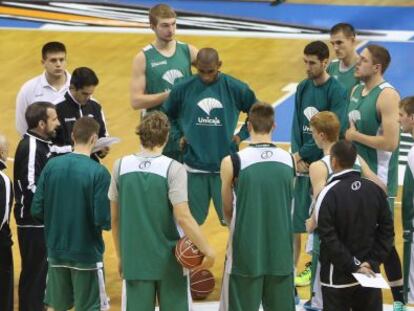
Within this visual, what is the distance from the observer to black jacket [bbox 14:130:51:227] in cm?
832

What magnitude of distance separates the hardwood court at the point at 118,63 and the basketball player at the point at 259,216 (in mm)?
5440

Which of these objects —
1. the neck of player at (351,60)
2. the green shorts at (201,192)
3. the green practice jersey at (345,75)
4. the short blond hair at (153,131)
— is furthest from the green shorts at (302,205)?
the short blond hair at (153,131)

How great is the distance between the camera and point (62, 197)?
7637 mm

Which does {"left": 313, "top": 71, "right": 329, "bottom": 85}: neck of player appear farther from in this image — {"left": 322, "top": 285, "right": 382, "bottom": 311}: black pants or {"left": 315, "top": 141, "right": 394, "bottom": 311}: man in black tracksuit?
{"left": 322, "top": 285, "right": 382, "bottom": 311}: black pants

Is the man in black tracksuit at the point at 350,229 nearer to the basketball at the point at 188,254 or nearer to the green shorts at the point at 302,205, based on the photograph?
the basketball at the point at 188,254

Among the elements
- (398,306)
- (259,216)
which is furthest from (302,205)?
(259,216)

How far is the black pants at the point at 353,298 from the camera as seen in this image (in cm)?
721

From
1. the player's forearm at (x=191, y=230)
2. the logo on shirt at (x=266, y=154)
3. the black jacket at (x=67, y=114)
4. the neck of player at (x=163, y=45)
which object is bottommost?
the player's forearm at (x=191, y=230)

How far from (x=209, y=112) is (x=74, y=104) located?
113 centimetres

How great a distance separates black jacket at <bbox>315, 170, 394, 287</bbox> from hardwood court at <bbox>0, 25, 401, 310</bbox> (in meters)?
5.87

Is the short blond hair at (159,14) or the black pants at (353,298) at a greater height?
the short blond hair at (159,14)

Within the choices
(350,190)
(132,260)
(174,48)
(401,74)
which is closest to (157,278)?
(132,260)

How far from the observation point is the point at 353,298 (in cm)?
730

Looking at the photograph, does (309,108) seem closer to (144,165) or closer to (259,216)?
(259,216)
